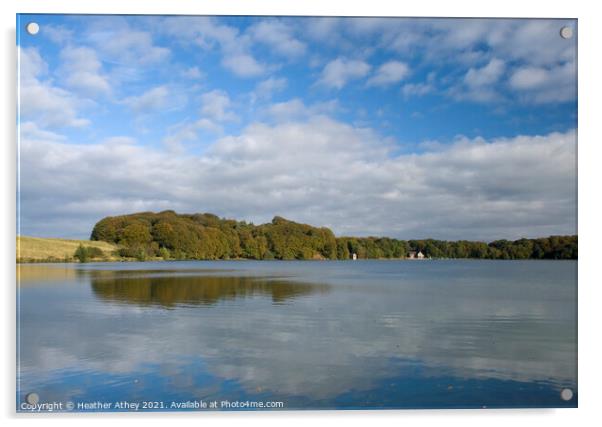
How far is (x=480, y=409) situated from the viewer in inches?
232

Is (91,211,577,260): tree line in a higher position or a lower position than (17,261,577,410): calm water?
higher

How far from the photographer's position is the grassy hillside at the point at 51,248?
→ 683cm

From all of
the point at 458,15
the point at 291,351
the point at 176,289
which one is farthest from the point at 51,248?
the point at 458,15

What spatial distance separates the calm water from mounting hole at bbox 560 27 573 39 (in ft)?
10.2

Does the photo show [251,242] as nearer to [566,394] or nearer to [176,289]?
[176,289]

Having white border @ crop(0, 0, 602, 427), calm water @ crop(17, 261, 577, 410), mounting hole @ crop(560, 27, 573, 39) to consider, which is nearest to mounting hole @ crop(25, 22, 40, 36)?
white border @ crop(0, 0, 602, 427)

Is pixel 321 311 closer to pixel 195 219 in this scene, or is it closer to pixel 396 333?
pixel 396 333

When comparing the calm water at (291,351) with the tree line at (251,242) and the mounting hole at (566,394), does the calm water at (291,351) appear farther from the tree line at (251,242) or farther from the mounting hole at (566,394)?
the tree line at (251,242)

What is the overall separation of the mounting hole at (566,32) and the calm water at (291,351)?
10.2 feet

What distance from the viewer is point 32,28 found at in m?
6.25

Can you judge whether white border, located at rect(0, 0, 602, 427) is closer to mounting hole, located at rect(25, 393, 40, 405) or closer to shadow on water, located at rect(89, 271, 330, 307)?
mounting hole, located at rect(25, 393, 40, 405)

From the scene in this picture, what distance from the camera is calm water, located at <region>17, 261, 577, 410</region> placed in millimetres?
5980

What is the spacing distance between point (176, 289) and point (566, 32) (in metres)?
11.9

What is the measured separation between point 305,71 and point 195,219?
16.0 feet
